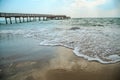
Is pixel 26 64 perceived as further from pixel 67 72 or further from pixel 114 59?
pixel 114 59

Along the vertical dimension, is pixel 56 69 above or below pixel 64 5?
below

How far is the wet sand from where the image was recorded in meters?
1.53

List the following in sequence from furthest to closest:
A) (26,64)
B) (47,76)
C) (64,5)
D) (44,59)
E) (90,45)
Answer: (64,5) < (90,45) < (44,59) < (26,64) < (47,76)

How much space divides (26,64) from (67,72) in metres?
0.71

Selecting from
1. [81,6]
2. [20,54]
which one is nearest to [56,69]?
[20,54]

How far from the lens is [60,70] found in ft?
5.51

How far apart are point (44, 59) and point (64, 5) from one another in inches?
98.3

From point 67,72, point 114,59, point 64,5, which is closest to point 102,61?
point 114,59

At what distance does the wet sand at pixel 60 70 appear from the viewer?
1526 mm

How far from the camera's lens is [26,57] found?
220cm

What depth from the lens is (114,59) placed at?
78.5 inches

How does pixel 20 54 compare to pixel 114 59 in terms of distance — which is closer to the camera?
pixel 114 59

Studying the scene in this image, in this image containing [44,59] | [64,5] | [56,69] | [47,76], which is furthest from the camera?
[64,5]

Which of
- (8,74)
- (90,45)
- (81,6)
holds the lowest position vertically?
(8,74)
